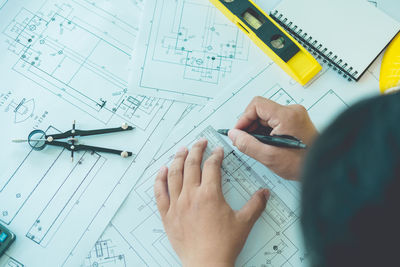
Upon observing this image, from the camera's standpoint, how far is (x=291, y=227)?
0.79 metres

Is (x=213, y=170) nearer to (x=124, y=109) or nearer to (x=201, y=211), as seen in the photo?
→ (x=201, y=211)

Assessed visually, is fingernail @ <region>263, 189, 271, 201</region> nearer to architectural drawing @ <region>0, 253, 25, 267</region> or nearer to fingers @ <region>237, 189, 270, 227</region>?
fingers @ <region>237, 189, 270, 227</region>

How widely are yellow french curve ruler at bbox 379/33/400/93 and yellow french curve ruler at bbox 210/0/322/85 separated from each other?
6.3 inches

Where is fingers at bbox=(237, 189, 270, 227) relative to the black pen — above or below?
below

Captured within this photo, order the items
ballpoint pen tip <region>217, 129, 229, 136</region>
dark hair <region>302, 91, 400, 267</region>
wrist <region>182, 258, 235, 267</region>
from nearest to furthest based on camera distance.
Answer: dark hair <region>302, 91, 400, 267</region>
wrist <region>182, 258, 235, 267</region>
ballpoint pen tip <region>217, 129, 229, 136</region>

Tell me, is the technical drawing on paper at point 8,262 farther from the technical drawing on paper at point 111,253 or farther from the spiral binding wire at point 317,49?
the spiral binding wire at point 317,49

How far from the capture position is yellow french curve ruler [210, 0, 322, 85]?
84cm

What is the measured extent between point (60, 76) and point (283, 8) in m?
0.59

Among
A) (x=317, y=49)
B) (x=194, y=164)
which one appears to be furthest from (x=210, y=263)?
(x=317, y=49)

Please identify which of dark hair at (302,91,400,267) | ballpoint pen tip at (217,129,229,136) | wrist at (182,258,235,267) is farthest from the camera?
ballpoint pen tip at (217,129,229,136)

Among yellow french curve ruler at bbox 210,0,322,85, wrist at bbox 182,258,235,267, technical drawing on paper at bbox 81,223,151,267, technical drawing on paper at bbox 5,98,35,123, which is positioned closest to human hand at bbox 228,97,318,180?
yellow french curve ruler at bbox 210,0,322,85

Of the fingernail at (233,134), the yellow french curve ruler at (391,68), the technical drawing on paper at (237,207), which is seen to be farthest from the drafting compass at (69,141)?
the yellow french curve ruler at (391,68)

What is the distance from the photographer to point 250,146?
766 mm

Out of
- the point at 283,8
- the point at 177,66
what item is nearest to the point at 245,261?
the point at 177,66
